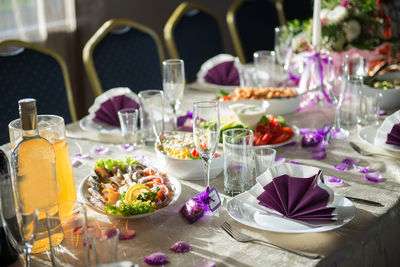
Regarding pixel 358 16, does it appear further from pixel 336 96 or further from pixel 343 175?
pixel 343 175

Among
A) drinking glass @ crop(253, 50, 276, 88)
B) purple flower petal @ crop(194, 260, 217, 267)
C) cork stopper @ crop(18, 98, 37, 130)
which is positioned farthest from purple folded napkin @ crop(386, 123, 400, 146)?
cork stopper @ crop(18, 98, 37, 130)

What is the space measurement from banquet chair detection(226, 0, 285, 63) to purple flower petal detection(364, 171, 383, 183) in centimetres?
192

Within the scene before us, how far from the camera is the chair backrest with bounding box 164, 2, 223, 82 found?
3035 millimetres

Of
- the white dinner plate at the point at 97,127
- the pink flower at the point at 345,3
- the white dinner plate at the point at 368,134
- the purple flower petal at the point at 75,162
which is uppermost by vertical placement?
the pink flower at the point at 345,3

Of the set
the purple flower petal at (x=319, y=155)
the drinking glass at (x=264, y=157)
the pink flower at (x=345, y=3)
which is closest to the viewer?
the drinking glass at (x=264, y=157)

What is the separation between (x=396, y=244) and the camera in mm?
1378

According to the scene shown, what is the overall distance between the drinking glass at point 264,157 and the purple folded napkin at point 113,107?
70 centimetres

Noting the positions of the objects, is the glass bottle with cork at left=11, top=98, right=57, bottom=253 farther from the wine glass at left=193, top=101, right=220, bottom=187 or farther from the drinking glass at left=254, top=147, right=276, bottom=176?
the drinking glass at left=254, top=147, right=276, bottom=176

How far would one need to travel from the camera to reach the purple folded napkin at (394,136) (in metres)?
1.68

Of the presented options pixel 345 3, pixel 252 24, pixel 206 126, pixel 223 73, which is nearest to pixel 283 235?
pixel 206 126

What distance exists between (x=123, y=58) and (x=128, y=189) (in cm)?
156

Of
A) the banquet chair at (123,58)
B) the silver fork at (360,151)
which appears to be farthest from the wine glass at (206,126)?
the banquet chair at (123,58)

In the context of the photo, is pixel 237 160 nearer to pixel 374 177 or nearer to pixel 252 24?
pixel 374 177

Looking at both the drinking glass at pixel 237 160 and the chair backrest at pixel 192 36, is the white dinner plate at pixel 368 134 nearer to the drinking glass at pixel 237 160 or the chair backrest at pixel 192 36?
the drinking glass at pixel 237 160
